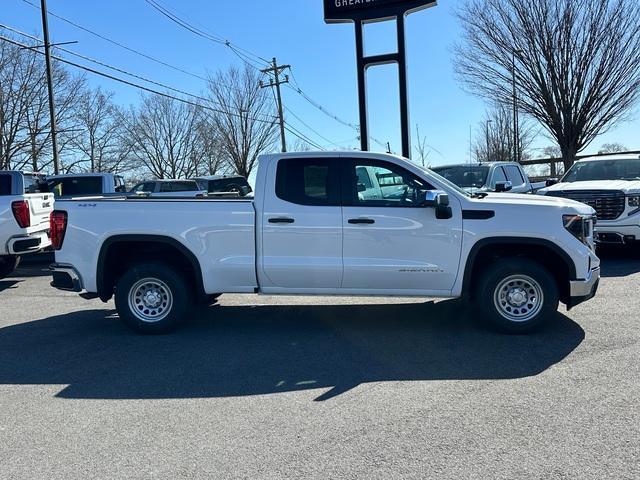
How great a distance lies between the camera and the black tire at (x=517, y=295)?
5918 mm

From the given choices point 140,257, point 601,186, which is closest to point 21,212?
point 140,257

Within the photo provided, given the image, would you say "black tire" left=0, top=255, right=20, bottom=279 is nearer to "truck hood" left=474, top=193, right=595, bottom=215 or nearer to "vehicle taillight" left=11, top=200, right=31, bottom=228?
"vehicle taillight" left=11, top=200, right=31, bottom=228

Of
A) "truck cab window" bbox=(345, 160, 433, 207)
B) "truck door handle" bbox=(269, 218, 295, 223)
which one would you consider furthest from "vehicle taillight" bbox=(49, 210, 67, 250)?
"truck cab window" bbox=(345, 160, 433, 207)

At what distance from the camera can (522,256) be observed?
20.1 ft

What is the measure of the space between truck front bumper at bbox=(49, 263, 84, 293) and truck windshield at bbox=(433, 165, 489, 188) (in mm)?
8048

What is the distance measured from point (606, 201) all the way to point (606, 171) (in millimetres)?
1915

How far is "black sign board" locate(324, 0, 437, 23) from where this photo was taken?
13.2m

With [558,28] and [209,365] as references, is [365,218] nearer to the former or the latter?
[209,365]

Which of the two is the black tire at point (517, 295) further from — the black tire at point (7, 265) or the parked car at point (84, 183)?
the parked car at point (84, 183)

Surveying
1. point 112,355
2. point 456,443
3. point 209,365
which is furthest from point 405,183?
point 112,355

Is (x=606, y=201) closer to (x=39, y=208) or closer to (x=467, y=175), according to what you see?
(x=467, y=175)

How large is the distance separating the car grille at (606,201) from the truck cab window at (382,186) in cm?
578

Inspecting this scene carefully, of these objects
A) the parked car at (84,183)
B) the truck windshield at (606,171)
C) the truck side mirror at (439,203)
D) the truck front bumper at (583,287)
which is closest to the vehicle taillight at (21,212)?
the parked car at (84,183)

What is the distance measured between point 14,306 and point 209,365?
15.2 ft
